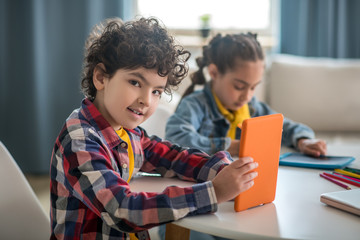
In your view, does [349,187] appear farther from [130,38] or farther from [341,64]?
[341,64]

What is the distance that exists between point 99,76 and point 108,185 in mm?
321

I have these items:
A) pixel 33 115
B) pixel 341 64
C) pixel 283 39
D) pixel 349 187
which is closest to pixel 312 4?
pixel 283 39

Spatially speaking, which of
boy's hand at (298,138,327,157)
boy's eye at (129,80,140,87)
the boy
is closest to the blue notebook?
boy's hand at (298,138,327,157)

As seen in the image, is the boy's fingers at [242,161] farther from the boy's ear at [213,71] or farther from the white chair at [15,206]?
the boy's ear at [213,71]

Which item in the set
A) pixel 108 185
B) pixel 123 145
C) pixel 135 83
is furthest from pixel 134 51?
pixel 108 185

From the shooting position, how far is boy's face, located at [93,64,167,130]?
101 cm

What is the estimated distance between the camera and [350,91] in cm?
285

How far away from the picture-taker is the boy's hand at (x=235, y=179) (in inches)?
34.6

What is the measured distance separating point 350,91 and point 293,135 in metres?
1.43

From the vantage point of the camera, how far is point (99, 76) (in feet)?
3.52

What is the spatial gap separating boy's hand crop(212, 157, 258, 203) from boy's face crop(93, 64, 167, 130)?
0.26 metres

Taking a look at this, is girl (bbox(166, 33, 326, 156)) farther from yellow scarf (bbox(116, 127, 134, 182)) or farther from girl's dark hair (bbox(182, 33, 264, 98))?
yellow scarf (bbox(116, 127, 134, 182))

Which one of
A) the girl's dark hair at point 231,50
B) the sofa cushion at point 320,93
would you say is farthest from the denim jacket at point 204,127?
the sofa cushion at point 320,93

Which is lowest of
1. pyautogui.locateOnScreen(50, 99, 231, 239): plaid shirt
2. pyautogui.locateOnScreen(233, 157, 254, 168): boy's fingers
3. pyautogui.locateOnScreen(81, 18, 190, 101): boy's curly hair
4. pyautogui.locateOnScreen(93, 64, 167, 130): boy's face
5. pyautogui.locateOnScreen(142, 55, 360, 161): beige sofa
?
pyautogui.locateOnScreen(142, 55, 360, 161): beige sofa
